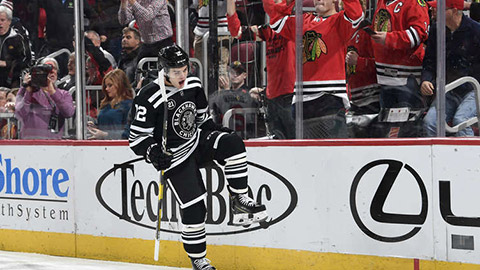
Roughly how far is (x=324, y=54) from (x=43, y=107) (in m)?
3.13

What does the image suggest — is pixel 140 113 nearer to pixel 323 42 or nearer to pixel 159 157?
pixel 159 157

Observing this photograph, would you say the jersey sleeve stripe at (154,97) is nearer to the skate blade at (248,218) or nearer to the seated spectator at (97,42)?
the skate blade at (248,218)

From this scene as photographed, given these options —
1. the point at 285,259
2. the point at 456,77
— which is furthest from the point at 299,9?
the point at 285,259

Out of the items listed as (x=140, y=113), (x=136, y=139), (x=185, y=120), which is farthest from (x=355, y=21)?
(x=136, y=139)

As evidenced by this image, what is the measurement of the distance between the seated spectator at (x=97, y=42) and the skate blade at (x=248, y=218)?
2107 mm

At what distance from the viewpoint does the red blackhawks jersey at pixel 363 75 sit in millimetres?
6996

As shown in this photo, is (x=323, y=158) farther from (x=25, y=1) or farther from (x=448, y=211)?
(x=25, y=1)

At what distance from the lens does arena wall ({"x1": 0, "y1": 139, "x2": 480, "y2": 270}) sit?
6527 millimetres

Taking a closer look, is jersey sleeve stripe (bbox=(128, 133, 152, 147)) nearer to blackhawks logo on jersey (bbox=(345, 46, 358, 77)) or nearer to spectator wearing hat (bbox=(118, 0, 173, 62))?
spectator wearing hat (bbox=(118, 0, 173, 62))

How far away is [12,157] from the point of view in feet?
30.7

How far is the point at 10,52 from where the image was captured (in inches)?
369

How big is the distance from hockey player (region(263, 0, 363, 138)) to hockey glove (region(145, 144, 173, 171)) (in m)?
1.13

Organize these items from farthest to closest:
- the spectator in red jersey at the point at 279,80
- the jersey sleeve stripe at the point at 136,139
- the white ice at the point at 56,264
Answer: the white ice at the point at 56,264 < the spectator in red jersey at the point at 279,80 < the jersey sleeve stripe at the point at 136,139

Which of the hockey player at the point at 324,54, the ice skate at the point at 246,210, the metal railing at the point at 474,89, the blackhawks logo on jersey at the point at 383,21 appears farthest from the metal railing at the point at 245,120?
the metal railing at the point at 474,89
